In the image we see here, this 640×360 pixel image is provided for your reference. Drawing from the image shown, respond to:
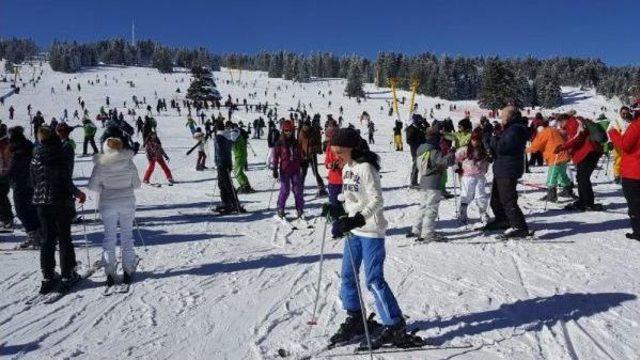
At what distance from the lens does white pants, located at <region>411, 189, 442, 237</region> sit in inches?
Answer: 291

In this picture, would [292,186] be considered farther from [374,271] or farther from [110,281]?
[374,271]

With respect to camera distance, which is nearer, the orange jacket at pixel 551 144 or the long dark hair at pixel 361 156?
the long dark hair at pixel 361 156

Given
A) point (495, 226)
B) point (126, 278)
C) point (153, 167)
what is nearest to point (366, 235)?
point (126, 278)

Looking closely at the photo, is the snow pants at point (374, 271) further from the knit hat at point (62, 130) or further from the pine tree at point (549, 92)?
the pine tree at point (549, 92)

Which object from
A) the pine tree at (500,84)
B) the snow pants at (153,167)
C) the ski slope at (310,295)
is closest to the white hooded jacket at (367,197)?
the ski slope at (310,295)

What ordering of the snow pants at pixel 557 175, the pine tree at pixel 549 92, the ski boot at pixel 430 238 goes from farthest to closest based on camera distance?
the pine tree at pixel 549 92, the snow pants at pixel 557 175, the ski boot at pixel 430 238

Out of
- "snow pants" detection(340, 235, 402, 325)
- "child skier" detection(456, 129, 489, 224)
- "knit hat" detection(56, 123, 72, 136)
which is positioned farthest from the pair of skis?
"child skier" detection(456, 129, 489, 224)

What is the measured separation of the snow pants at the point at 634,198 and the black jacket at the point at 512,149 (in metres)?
1.53

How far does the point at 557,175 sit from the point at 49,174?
8.96 meters

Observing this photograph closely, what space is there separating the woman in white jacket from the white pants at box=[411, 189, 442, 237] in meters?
3.97

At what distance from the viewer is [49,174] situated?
573 centimetres

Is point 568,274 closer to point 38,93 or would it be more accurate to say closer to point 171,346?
point 171,346

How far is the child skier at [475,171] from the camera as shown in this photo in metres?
8.48

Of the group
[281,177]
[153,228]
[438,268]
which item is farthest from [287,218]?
[438,268]
